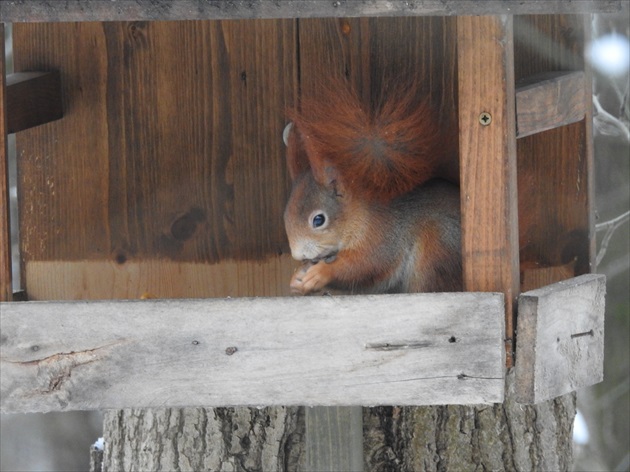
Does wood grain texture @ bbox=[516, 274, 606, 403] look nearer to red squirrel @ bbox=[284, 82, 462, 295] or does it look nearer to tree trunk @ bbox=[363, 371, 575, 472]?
red squirrel @ bbox=[284, 82, 462, 295]

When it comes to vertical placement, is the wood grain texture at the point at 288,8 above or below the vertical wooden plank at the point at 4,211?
above

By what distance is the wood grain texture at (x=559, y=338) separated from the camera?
6.19ft

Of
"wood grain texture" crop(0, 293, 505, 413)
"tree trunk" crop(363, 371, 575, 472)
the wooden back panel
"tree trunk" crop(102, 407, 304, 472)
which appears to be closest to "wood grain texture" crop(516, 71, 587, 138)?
"wood grain texture" crop(0, 293, 505, 413)

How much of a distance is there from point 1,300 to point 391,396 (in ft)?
2.33

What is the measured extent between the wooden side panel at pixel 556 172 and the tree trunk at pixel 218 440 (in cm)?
74

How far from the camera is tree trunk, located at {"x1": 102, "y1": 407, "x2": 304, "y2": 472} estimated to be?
2.82 metres

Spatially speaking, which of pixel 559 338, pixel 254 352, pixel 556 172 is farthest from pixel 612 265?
pixel 254 352

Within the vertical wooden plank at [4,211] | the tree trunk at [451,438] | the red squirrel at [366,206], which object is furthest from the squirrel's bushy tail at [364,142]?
the tree trunk at [451,438]

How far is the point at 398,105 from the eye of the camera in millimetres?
2240

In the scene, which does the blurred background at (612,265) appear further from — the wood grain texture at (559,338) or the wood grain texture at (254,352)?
the wood grain texture at (254,352)

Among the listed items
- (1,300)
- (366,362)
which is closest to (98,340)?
(1,300)

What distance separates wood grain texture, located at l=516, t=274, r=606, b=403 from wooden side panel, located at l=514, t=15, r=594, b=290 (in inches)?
10.5

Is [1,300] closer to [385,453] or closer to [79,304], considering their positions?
[79,304]

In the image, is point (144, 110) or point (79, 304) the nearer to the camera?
point (79, 304)
